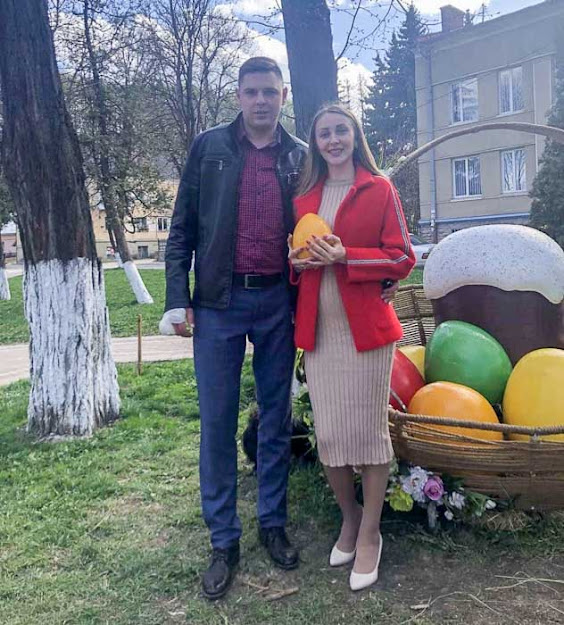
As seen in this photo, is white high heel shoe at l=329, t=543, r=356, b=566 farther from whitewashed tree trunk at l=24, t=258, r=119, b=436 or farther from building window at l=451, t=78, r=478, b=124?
building window at l=451, t=78, r=478, b=124

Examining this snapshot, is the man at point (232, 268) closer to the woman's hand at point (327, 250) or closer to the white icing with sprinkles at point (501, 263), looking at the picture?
the woman's hand at point (327, 250)

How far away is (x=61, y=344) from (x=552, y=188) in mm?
14232

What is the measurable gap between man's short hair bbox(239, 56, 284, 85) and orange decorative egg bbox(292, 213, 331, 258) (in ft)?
2.09

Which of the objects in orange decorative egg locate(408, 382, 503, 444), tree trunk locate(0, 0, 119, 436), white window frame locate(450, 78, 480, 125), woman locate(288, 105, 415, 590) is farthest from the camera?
white window frame locate(450, 78, 480, 125)

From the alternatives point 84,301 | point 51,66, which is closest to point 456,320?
point 84,301

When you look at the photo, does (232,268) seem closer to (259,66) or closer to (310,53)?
(259,66)

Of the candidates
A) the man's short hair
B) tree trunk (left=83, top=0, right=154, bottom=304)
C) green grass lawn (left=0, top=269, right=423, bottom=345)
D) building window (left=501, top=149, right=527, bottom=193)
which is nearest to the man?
the man's short hair

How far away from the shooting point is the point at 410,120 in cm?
3841

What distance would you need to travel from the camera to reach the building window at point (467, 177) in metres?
24.6

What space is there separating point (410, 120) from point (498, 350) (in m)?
37.3

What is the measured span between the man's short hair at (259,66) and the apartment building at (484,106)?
20924mm

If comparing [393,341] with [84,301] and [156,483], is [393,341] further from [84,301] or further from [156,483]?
[84,301]

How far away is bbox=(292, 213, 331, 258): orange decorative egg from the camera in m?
2.43

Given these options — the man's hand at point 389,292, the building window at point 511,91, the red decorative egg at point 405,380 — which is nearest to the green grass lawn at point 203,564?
the red decorative egg at point 405,380
